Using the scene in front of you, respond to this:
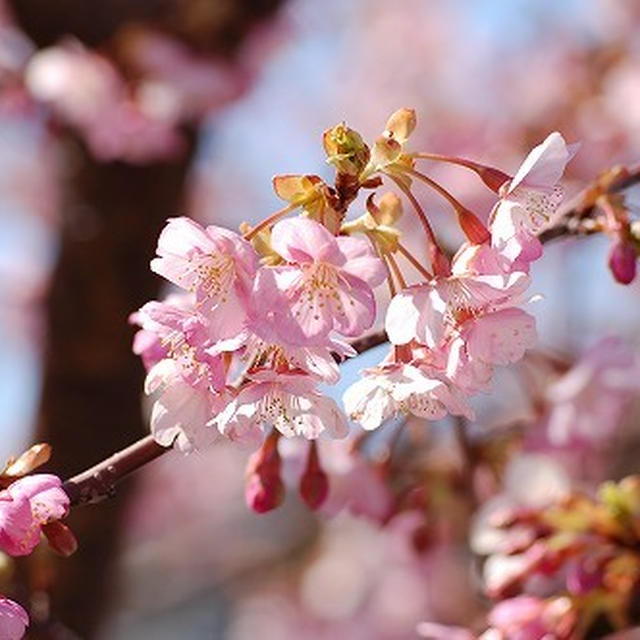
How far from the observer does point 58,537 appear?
102cm

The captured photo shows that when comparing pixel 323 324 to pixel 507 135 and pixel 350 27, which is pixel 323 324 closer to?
pixel 507 135

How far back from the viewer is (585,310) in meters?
4.07

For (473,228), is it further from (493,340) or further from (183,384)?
(183,384)

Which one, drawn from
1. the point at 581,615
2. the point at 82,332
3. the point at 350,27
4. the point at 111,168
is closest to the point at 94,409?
the point at 82,332

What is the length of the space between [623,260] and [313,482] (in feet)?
1.27

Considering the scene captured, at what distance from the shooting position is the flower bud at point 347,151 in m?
0.98

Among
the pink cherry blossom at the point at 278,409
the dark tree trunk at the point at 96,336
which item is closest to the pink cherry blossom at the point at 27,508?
the pink cherry blossom at the point at 278,409

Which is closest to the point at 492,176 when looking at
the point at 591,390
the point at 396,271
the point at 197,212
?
the point at 396,271

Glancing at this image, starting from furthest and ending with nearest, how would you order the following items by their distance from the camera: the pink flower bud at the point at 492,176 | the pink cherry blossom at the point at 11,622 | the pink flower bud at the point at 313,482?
the pink flower bud at the point at 313,482
the pink flower bud at the point at 492,176
the pink cherry blossom at the point at 11,622

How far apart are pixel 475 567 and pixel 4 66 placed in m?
1.75

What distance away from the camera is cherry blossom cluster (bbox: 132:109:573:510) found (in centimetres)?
96

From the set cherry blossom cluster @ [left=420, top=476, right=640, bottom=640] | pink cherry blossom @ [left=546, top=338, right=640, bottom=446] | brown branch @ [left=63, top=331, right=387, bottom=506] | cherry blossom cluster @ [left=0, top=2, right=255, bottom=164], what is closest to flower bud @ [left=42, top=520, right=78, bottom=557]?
brown branch @ [left=63, top=331, right=387, bottom=506]

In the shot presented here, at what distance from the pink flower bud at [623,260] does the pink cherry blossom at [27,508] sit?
509 millimetres

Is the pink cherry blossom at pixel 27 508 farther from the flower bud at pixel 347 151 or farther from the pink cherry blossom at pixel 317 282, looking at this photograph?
the flower bud at pixel 347 151
